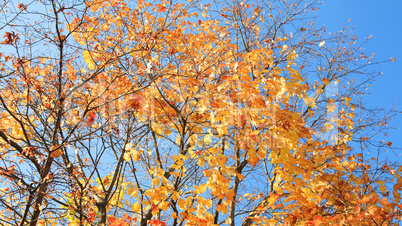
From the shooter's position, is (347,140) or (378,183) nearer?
(378,183)

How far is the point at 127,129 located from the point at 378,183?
14.7 feet

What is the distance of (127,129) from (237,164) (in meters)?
2.30

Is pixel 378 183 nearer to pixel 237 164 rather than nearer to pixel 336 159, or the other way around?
pixel 336 159

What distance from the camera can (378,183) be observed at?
4840 mm

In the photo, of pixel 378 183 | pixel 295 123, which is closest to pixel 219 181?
pixel 295 123

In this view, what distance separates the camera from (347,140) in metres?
6.50

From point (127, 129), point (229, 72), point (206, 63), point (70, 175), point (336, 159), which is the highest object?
point (206, 63)

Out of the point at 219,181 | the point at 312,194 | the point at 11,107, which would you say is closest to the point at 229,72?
the point at 219,181

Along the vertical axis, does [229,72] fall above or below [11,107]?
above

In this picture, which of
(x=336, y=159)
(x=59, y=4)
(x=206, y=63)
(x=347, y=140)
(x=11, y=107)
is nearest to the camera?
(x=59, y=4)

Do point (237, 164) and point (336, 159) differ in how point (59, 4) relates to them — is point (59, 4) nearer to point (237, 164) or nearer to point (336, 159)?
A: point (237, 164)

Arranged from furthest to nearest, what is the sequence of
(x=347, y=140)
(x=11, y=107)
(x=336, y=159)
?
1. (x=347, y=140)
2. (x=336, y=159)
3. (x=11, y=107)

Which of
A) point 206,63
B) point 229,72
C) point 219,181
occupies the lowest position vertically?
point 219,181

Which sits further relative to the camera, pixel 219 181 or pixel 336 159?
pixel 336 159
